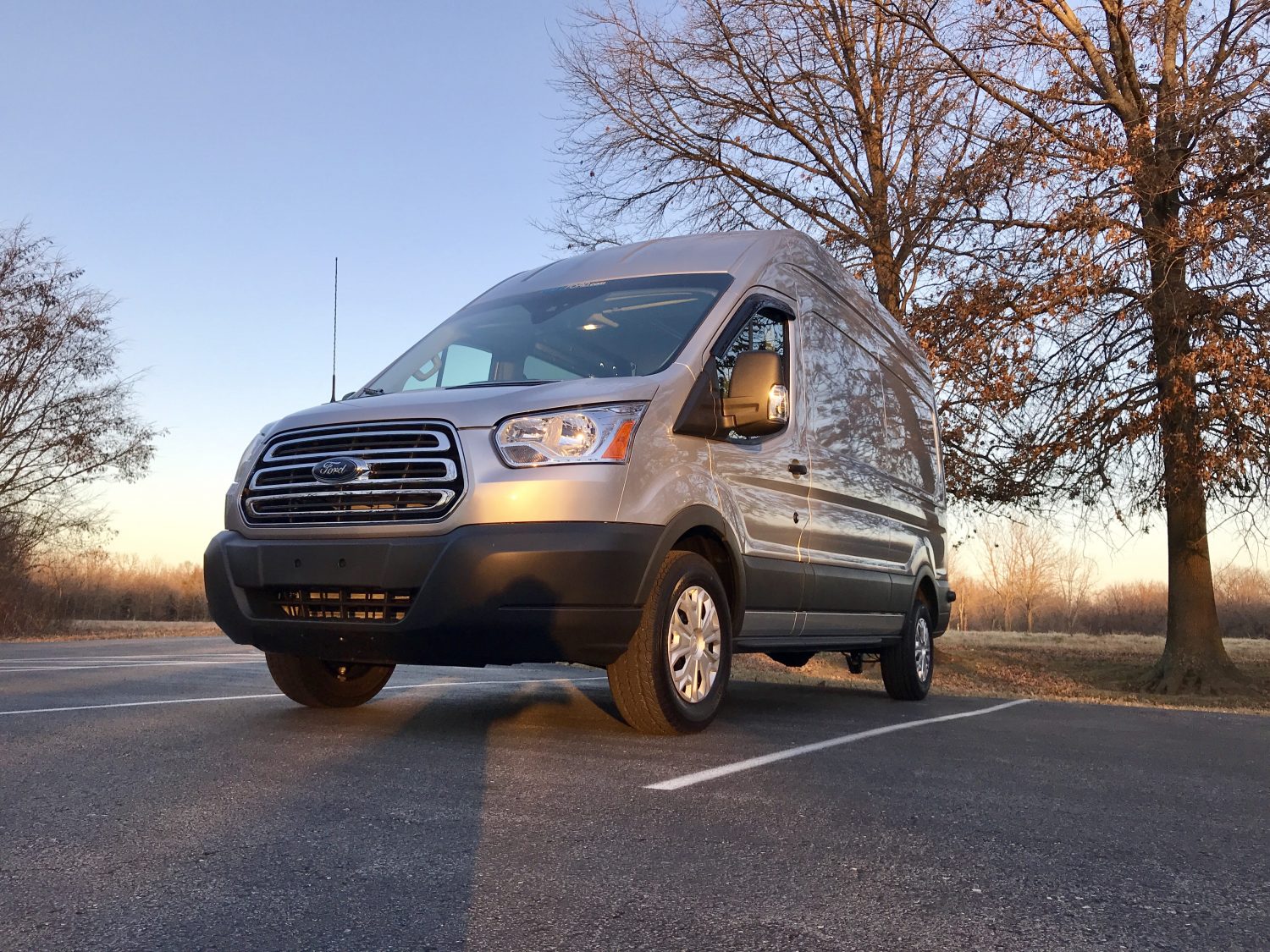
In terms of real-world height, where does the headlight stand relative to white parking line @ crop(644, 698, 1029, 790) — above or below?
above

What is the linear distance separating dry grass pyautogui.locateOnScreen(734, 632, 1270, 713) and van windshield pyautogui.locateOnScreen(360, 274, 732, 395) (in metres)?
6.50

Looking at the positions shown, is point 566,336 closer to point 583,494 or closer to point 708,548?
point 708,548

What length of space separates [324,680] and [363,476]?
1.71 m

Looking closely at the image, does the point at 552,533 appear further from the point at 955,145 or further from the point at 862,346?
the point at 955,145

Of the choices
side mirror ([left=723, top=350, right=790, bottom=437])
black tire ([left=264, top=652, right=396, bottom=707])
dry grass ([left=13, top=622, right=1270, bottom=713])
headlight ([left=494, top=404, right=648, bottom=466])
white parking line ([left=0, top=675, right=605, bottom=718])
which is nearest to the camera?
headlight ([left=494, top=404, right=648, bottom=466])

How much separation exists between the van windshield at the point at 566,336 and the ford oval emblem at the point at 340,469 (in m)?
0.82

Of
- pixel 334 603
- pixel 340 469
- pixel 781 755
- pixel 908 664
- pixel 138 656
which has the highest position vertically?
pixel 340 469

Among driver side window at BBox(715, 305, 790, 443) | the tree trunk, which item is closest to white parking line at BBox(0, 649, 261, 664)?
driver side window at BBox(715, 305, 790, 443)

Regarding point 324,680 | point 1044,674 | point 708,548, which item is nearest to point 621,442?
point 708,548

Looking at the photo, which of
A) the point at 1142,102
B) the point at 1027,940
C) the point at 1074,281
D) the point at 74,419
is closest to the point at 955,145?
the point at 1142,102

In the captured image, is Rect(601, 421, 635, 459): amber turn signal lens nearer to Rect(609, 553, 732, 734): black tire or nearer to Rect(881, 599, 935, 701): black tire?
Rect(609, 553, 732, 734): black tire

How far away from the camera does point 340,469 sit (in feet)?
16.9

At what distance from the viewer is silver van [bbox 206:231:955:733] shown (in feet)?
15.9

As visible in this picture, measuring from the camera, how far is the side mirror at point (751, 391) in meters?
5.62
